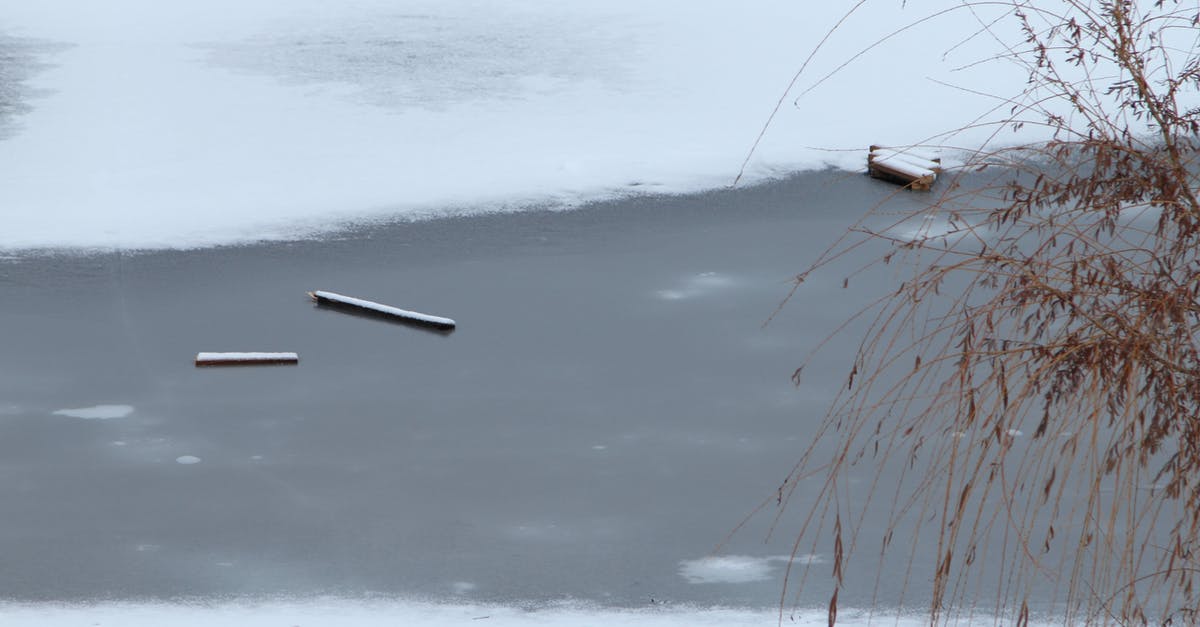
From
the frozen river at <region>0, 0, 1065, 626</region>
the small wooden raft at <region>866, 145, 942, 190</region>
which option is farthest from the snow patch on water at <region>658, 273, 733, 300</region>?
the small wooden raft at <region>866, 145, 942, 190</region>

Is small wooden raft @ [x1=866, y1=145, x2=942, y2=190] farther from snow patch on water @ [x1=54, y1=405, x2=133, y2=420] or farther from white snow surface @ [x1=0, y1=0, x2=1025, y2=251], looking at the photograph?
→ snow patch on water @ [x1=54, y1=405, x2=133, y2=420]

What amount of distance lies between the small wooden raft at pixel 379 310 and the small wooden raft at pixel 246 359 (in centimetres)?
59

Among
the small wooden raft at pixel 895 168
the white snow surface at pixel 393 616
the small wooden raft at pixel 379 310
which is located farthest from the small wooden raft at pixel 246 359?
the small wooden raft at pixel 895 168

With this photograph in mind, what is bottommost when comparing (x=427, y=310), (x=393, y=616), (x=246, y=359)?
(x=393, y=616)

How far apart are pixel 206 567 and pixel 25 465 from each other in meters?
1.04

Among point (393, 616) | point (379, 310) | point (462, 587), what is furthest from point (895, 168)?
point (393, 616)

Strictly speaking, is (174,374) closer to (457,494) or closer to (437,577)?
(457,494)

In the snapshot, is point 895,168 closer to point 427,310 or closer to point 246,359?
point 427,310

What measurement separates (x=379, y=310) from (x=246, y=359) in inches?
28.1

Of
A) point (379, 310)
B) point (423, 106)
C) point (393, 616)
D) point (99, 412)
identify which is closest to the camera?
point (393, 616)

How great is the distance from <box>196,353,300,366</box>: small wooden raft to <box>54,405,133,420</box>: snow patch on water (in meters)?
0.45

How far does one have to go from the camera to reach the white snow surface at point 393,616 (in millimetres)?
4078

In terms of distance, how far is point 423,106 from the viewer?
33.1 feet

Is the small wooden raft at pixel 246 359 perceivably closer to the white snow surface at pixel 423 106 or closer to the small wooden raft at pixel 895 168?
the white snow surface at pixel 423 106
